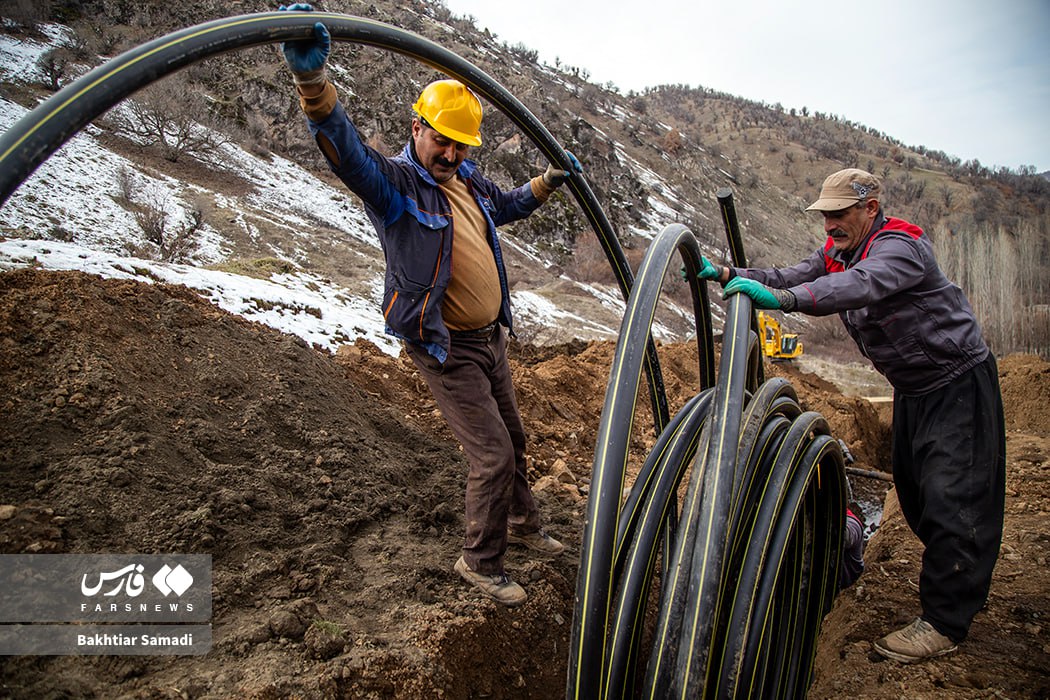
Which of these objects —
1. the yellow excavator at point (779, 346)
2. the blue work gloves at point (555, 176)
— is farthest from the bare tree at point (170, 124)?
the blue work gloves at point (555, 176)

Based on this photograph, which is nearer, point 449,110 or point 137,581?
point 137,581

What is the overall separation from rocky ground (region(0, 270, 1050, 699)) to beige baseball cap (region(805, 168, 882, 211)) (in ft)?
6.90

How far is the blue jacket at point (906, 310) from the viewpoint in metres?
2.67

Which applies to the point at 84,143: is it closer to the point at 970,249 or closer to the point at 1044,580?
the point at 1044,580

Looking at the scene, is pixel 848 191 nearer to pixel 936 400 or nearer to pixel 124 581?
pixel 936 400

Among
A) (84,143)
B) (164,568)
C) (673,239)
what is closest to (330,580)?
(164,568)

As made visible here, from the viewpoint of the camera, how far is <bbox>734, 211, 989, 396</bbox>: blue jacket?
2.67 meters

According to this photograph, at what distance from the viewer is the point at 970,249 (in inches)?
1048

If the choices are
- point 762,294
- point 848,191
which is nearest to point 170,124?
point 848,191

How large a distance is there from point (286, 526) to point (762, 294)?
2.39 m

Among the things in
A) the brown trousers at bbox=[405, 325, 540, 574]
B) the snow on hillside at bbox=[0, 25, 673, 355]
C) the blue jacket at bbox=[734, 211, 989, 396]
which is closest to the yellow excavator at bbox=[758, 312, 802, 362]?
the snow on hillside at bbox=[0, 25, 673, 355]

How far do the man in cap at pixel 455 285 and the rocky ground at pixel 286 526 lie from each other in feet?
1.20

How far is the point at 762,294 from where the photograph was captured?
2494 mm

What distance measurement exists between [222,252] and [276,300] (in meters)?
4.19
